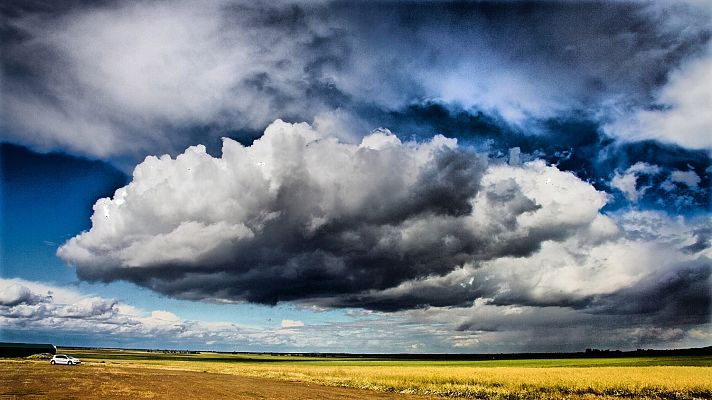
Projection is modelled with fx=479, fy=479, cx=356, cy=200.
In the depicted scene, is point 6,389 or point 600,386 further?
point 600,386

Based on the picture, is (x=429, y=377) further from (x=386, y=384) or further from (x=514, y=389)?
(x=514, y=389)

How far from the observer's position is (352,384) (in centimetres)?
6234

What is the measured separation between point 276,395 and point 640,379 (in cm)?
4327

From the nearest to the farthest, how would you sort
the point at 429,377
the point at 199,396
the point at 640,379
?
the point at 199,396
the point at 640,379
the point at 429,377

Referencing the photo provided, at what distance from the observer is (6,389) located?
4359cm

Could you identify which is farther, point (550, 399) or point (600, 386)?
point (600, 386)

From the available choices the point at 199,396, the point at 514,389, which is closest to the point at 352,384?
the point at 514,389

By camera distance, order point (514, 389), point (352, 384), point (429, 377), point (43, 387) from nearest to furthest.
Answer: point (43, 387) < point (514, 389) < point (352, 384) < point (429, 377)

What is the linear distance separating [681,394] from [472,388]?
20261mm

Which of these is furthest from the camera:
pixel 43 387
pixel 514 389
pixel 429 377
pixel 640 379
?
pixel 429 377

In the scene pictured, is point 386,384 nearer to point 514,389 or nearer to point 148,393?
point 514,389

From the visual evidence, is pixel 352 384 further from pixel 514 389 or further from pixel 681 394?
pixel 681 394

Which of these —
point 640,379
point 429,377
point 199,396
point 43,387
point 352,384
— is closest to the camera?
point 199,396

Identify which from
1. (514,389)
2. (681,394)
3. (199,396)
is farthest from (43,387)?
(681,394)
